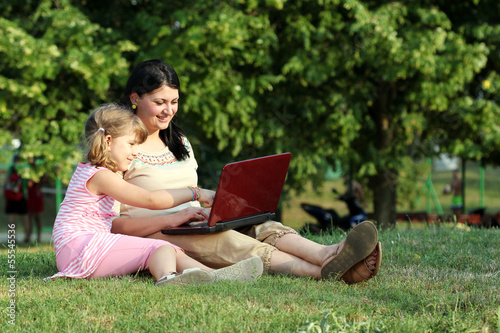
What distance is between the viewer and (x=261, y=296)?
316 centimetres

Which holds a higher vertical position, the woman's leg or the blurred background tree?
the blurred background tree

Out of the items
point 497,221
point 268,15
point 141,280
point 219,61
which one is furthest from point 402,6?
point 141,280

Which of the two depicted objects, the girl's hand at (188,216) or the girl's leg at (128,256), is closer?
the girl's leg at (128,256)

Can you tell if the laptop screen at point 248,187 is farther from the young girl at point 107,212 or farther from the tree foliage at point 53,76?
the tree foliage at point 53,76

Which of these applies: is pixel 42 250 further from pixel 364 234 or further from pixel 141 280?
pixel 364 234

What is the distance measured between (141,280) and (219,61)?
20.8 feet

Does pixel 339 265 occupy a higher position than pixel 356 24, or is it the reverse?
pixel 356 24

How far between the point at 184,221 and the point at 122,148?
0.63 m

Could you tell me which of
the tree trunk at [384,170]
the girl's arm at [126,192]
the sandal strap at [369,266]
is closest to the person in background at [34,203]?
the tree trunk at [384,170]

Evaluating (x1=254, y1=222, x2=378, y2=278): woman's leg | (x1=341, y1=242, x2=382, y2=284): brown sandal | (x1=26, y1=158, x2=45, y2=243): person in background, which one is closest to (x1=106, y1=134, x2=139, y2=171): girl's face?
(x1=254, y1=222, x2=378, y2=278): woman's leg

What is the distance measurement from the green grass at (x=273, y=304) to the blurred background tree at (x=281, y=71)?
18.0 feet

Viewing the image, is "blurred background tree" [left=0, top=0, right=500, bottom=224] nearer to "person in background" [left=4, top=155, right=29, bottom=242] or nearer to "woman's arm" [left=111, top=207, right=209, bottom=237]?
"person in background" [left=4, top=155, right=29, bottom=242]

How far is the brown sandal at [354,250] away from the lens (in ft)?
11.0

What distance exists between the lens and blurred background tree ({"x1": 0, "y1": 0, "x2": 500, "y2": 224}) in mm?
8883
